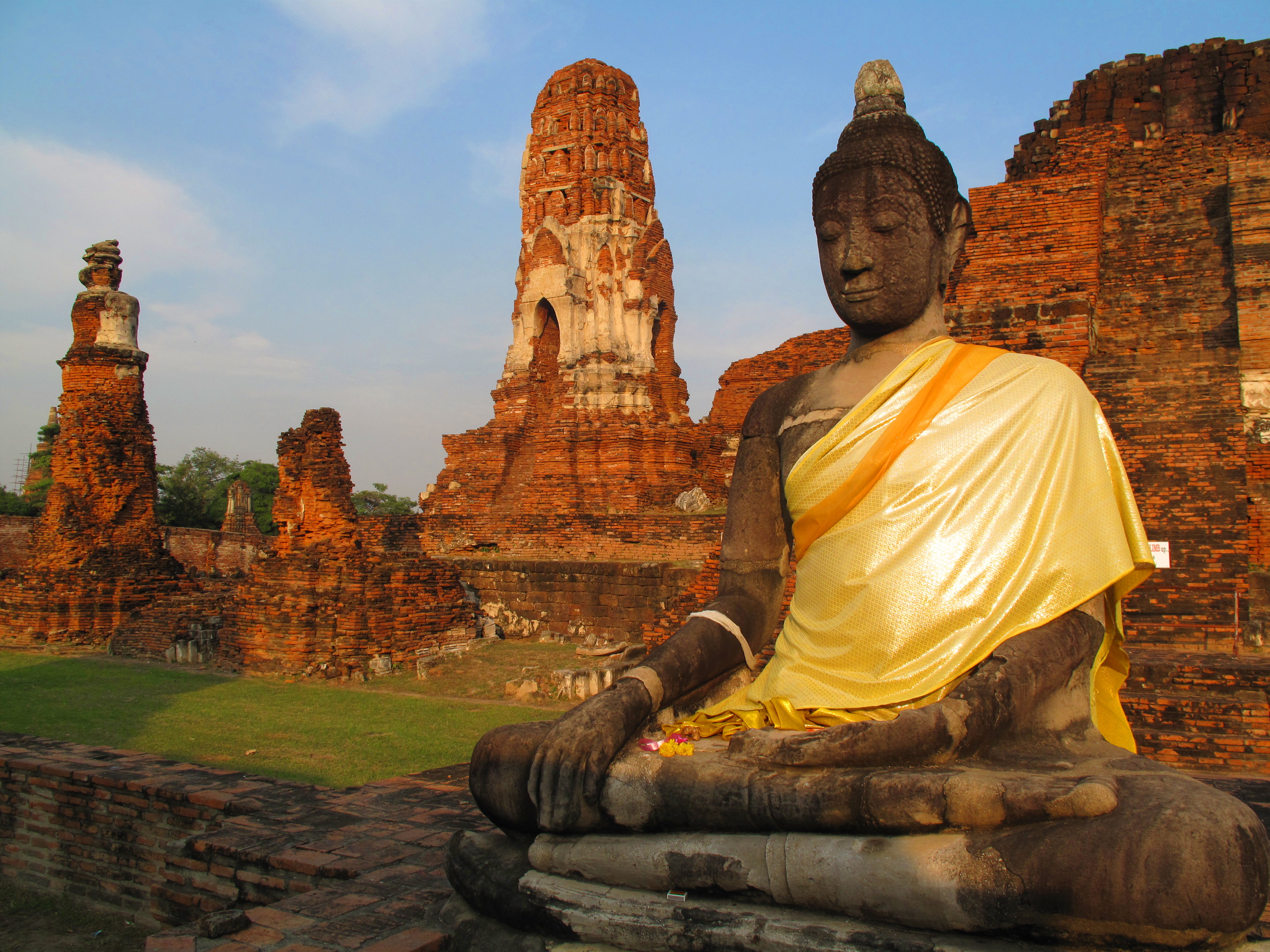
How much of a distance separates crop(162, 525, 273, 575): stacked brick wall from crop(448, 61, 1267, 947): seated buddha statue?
24477mm

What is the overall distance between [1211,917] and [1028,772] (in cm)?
41

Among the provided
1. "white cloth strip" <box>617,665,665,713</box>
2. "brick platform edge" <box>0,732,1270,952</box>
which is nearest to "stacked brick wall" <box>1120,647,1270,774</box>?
"brick platform edge" <box>0,732,1270,952</box>

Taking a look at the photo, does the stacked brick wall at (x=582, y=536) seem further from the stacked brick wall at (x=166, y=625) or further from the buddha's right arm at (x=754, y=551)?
the buddha's right arm at (x=754, y=551)

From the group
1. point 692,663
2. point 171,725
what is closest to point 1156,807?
point 692,663

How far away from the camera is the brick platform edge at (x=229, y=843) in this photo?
280cm

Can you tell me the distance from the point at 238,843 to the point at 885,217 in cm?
334

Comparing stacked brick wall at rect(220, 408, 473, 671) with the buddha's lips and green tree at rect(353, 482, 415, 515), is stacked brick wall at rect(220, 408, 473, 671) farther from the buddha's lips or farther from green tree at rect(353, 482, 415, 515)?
green tree at rect(353, 482, 415, 515)

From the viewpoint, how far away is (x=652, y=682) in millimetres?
2537

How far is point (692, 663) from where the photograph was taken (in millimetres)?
2670

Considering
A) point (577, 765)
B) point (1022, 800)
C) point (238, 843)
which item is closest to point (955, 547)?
point (1022, 800)

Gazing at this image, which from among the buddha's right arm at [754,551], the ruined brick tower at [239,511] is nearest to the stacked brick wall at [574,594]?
the buddha's right arm at [754,551]

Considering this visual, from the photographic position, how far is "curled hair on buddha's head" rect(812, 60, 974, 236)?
2.64 m

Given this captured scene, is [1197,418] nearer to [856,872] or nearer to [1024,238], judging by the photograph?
[1024,238]

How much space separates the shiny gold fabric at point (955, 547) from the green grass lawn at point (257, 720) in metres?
3.49
